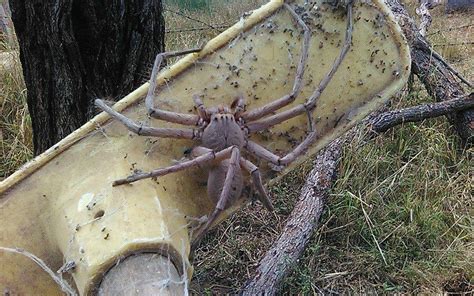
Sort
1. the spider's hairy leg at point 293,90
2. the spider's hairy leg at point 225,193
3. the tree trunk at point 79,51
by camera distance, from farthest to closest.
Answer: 1. the tree trunk at point 79,51
2. the spider's hairy leg at point 293,90
3. the spider's hairy leg at point 225,193

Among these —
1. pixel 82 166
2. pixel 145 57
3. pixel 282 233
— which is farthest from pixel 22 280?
pixel 282 233

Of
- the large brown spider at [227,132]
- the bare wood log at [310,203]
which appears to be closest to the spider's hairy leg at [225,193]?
the large brown spider at [227,132]

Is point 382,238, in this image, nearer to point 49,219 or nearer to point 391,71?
point 391,71

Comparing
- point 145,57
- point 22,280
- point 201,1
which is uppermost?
point 145,57

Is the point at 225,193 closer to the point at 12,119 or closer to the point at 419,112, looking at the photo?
the point at 419,112

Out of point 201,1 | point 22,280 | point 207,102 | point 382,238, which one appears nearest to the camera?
point 22,280

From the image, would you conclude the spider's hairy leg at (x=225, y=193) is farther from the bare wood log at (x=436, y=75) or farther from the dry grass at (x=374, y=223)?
the bare wood log at (x=436, y=75)

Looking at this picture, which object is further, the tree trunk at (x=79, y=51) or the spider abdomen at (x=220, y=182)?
the tree trunk at (x=79, y=51)

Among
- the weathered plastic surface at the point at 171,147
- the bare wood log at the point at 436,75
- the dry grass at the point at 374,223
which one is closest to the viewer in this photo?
the weathered plastic surface at the point at 171,147

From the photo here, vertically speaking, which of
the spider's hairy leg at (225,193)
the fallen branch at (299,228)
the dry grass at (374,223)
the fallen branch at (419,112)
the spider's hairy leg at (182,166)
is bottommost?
the dry grass at (374,223)
